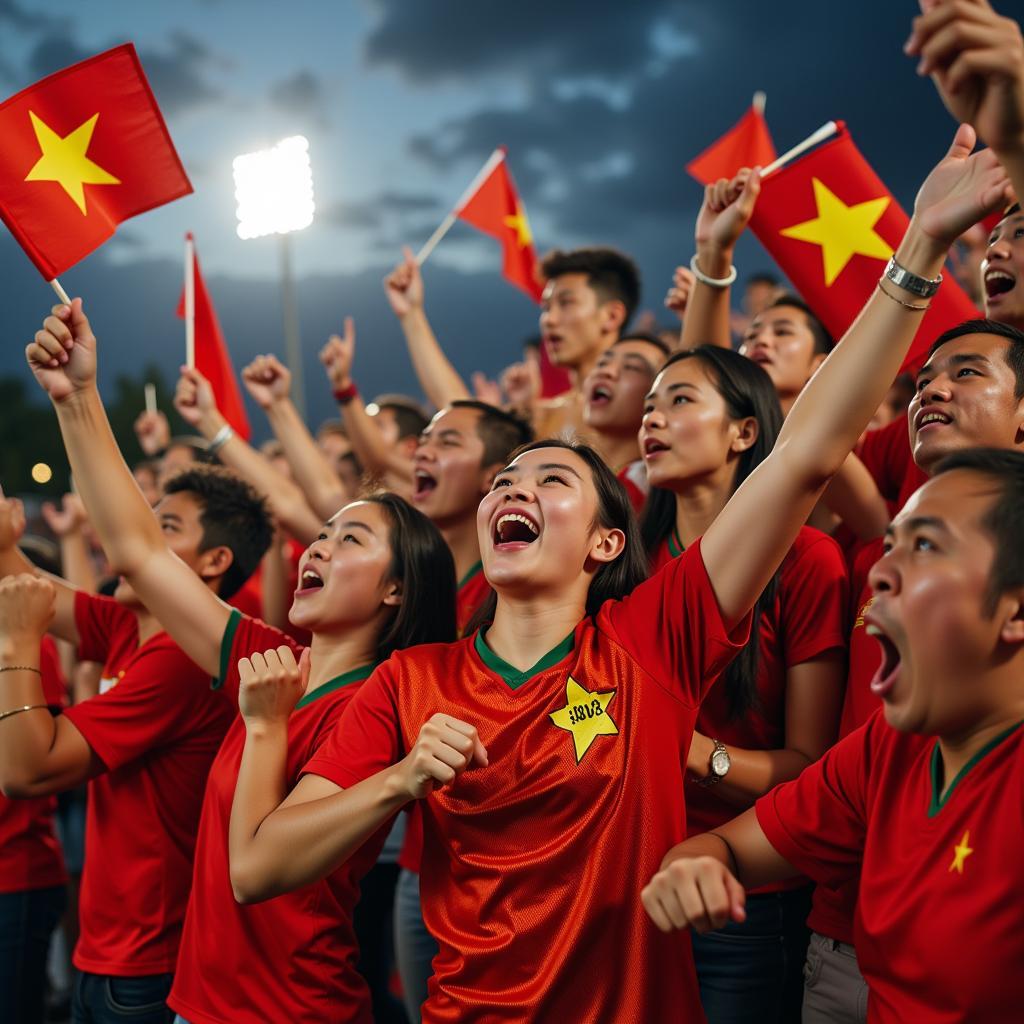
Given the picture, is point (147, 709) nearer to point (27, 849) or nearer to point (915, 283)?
point (27, 849)

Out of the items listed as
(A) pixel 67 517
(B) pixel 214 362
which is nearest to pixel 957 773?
(B) pixel 214 362

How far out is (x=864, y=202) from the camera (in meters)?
3.96

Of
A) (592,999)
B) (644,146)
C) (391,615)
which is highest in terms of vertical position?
(644,146)

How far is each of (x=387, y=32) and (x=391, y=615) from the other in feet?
124

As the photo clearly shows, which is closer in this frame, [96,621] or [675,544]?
[675,544]

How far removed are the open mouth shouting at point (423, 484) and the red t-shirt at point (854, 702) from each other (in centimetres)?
172

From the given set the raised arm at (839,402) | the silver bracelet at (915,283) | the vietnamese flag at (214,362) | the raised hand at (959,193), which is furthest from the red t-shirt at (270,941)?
the vietnamese flag at (214,362)

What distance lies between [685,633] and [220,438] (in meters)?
2.72

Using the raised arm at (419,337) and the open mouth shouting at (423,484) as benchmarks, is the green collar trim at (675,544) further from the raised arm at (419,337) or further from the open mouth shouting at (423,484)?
the raised arm at (419,337)

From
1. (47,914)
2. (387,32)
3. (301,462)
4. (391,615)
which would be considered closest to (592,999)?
(391,615)

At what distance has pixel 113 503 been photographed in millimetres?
2977

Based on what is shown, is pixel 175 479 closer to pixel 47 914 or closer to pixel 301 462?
pixel 301 462

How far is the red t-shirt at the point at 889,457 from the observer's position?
3430mm

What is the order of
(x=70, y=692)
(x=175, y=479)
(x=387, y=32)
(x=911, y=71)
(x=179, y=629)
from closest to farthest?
(x=179, y=629) → (x=175, y=479) → (x=70, y=692) → (x=911, y=71) → (x=387, y=32)
